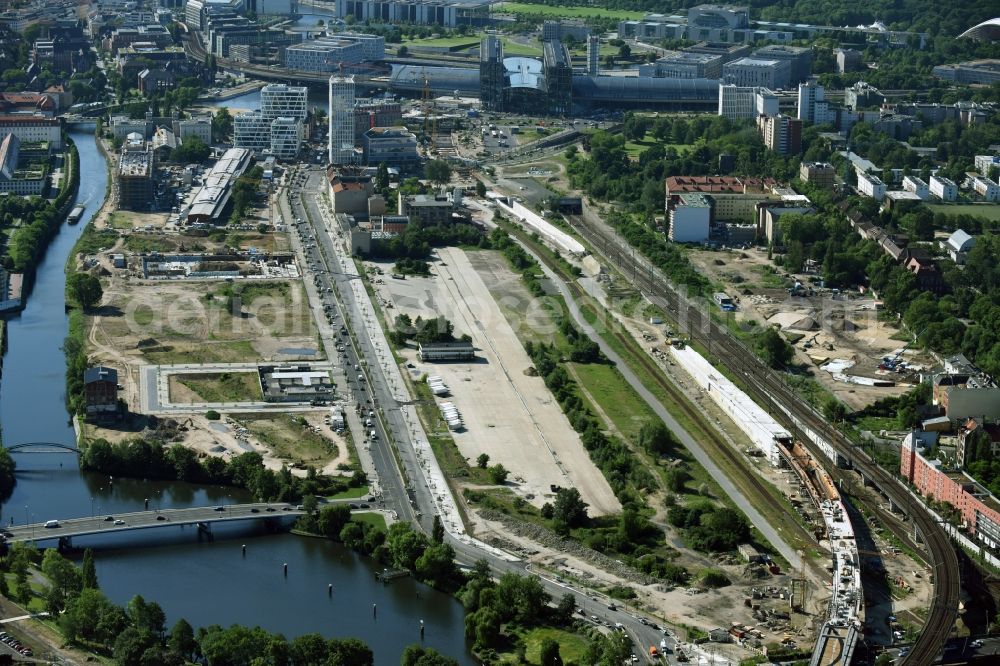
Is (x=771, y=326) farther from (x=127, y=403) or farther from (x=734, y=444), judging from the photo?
(x=127, y=403)

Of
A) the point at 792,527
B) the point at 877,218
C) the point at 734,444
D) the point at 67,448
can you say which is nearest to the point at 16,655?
the point at 67,448

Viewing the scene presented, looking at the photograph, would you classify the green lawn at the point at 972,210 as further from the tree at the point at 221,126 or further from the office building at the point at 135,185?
the tree at the point at 221,126

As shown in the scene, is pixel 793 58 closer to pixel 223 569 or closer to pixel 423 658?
pixel 223 569

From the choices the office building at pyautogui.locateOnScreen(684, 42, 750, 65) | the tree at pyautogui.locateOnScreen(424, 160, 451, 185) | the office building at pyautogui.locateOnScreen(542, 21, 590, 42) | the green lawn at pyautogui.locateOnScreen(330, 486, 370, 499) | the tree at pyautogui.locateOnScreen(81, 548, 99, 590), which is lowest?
the green lawn at pyautogui.locateOnScreen(330, 486, 370, 499)

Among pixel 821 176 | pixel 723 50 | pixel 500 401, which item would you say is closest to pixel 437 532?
pixel 500 401

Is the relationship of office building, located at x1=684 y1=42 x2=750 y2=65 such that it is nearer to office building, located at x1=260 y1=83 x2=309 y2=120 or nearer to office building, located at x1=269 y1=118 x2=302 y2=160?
office building, located at x1=260 y1=83 x2=309 y2=120

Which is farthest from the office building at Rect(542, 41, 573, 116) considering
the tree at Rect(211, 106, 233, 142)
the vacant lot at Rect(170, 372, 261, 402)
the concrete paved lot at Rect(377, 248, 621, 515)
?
the vacant lot at Rect(170, 372, 261, 402)
